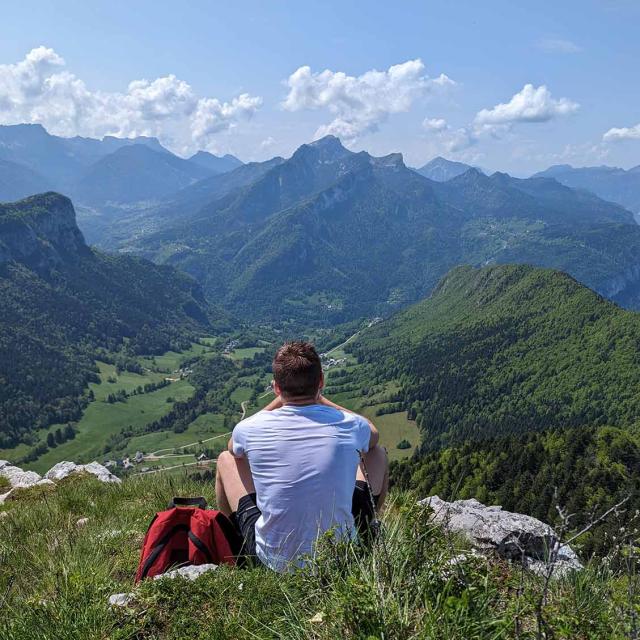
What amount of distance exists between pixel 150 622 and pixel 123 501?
6.52 meters

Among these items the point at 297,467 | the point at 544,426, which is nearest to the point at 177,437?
the point at 544,426

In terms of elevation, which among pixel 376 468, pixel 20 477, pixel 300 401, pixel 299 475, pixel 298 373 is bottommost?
pixel 20 477

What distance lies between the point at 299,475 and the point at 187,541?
1.95 metres

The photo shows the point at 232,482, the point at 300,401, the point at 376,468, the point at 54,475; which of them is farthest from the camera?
the point at 54,475

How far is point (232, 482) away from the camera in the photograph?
674 centimetres

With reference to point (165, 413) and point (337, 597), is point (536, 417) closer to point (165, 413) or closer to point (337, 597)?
point (165, 413)

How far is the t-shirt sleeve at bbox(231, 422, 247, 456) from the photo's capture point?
5.94 meters

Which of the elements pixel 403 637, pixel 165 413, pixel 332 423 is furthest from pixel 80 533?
pixel 165 413

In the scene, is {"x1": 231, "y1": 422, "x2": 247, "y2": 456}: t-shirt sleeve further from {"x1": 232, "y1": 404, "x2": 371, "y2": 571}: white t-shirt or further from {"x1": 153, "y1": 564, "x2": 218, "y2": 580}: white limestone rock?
{"x1": 153, "y1": 564, "x2": 218, "y2": 580}: white limestone rock

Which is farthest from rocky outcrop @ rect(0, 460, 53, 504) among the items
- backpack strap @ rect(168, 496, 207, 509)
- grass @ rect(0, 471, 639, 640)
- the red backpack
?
grass @ rect(0, 471, 639, 640)

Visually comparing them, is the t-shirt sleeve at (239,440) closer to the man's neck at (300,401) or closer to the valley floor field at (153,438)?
the man's neck at (300,401)

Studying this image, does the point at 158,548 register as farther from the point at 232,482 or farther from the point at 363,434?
the point at 363,434

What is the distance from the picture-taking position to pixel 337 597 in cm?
327

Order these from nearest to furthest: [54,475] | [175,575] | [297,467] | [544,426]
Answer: [175,575] → [297,467] → [54,475] → [544,426]
